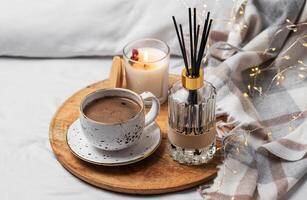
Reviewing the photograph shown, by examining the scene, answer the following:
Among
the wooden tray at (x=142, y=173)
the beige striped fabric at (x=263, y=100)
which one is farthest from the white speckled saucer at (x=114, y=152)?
the beige striped fabric at (x=263, y=100)

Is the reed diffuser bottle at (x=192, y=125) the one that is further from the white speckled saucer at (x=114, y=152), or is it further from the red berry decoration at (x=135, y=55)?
the red berry decoration at (x=135, y=55)

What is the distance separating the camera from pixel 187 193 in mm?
1039

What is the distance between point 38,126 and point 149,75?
24 centimetres

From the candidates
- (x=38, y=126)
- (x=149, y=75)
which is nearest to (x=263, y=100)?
(x=149, y=75)

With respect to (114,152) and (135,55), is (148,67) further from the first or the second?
(114,152)

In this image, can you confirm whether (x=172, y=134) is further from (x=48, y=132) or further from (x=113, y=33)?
(x=113, y=33)

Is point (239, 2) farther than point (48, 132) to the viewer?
Yes

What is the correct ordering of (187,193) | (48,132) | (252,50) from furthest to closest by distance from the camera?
(252,50)
(48,132)
(187,193)

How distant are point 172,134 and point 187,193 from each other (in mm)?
112

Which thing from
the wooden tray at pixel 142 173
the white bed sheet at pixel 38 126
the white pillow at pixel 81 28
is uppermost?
the white pillow at pixel 81 28

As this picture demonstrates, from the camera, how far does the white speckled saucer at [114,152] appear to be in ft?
3.52

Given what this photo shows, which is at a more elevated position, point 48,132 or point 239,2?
point 239,2

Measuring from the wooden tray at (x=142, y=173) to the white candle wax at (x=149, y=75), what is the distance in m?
0.13

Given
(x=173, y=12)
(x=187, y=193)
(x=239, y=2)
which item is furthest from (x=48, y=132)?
(x=239, y=2)
